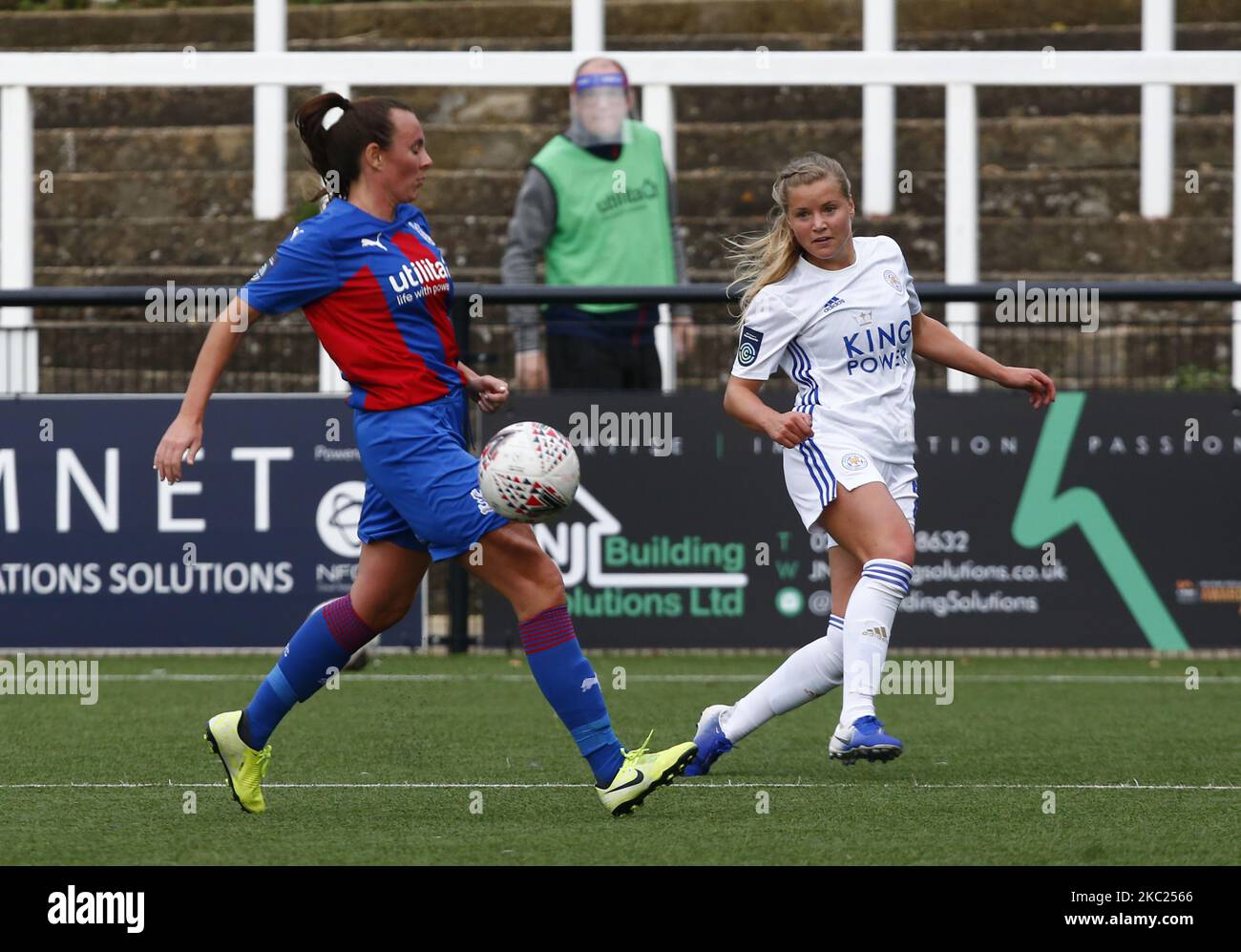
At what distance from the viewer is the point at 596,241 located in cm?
1043

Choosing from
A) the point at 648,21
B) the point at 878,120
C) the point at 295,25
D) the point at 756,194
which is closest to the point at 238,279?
the point at 295,25

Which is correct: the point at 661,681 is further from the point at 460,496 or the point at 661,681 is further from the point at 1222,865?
the point at 1222,865

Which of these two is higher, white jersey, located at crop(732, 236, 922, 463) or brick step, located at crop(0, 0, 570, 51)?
brick step, located at crop(0, 0, 570, 51)

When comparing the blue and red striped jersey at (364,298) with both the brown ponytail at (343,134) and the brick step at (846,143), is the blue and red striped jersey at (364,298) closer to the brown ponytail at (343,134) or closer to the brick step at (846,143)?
the brown ponytail at (343,134)

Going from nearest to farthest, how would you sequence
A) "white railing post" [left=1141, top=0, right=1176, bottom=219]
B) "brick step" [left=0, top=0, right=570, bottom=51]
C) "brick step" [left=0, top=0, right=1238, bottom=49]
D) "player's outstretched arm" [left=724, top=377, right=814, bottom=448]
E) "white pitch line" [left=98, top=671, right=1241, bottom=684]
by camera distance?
"player's outstretched arm" [left=724, top=377, right=814, bottom=448]
"white pitch line" [left=98, top=671, right=1241, bottom=684]
"white railing post" [left=1141, top=0, right=1176, bottom=219]
"brick step" [left=0, top=0, right=1238, bottom=49]
"brick step" [left=0, top=0, right=570, bottom=51]

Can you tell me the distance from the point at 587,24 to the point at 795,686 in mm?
7167

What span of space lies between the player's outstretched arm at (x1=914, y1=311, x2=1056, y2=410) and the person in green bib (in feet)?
11.7

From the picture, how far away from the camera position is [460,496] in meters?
5.73

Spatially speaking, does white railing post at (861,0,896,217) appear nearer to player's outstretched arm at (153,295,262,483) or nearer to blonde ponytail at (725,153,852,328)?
blonde ponytail at (725,153,852,328)

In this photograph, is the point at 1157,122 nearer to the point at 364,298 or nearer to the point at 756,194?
the point at 756,194

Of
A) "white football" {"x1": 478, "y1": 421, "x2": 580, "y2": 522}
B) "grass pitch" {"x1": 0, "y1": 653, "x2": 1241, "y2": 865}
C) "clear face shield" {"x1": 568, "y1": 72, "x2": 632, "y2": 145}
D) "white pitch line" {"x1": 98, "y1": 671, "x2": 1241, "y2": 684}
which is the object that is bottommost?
"white pitch line" {"x1": 98, "y1": 671, "x2": 1241, "y2": 684}

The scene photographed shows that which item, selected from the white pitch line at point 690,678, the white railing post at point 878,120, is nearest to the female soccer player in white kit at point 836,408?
the white pitch line at point 690,678

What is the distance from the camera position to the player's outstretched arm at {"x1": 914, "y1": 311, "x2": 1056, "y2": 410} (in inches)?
265

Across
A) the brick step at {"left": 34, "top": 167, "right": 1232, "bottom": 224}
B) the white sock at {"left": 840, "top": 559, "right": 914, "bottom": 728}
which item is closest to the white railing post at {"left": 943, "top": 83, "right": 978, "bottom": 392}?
the brick step at {"left": 34, "top": 167, "right": 1232, "bottom": 224}
